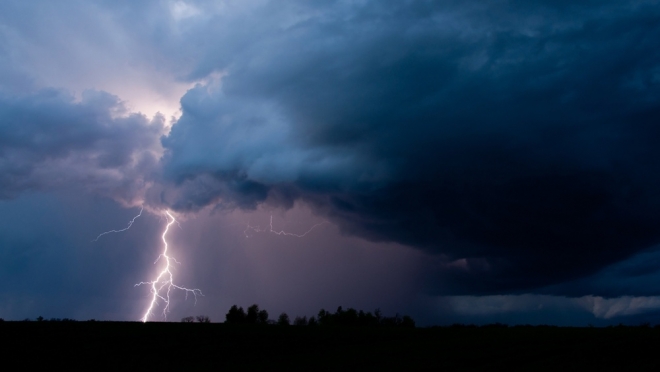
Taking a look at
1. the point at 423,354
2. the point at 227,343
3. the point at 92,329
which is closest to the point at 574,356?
the point at 423,354

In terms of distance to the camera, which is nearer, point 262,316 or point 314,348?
point 314,348

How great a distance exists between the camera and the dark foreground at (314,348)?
Result: 99.5 feet

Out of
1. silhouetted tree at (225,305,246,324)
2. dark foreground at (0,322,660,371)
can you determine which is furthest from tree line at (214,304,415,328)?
dark foreground at (0,322,660,371)

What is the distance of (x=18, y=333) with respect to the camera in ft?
145

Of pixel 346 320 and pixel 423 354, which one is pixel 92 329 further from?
pixel 346 320

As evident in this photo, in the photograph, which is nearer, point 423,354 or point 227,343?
point 423,354

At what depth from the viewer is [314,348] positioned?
41.7 meters

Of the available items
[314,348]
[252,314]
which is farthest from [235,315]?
[314,348]

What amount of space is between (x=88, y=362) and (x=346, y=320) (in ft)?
273

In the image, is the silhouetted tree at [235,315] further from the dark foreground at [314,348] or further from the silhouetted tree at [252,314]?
the dark foreground at [314,348]

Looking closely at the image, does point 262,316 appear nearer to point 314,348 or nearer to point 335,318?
point 335,318

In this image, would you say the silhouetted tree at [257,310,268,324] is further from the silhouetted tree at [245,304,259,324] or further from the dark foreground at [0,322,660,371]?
the dark foreground at [0,322,660,371]

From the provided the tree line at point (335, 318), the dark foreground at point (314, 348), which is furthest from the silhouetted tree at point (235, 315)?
the dark foreground at point (314, 348)

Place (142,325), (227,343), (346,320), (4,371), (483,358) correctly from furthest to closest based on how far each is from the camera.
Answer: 1. (346,320)
2. (142,325)
3. (227,343)
4. (483,358)
5. (4,371)
